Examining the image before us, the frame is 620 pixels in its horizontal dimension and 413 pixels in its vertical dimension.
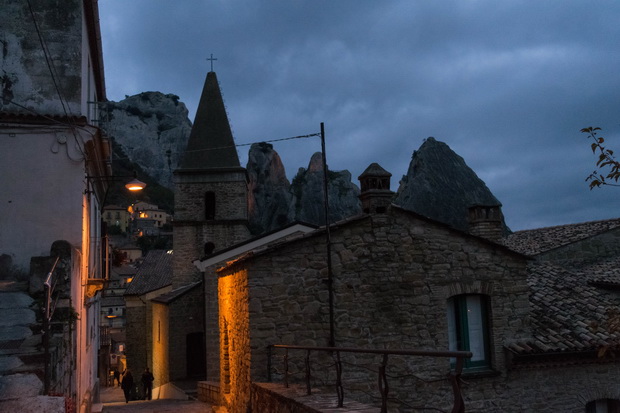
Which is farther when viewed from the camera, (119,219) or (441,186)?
(119,219)

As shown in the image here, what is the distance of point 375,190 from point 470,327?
3307 millimetres

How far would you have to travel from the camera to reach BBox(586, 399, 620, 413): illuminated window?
10.8 m

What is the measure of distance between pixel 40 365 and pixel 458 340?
7.52 meters

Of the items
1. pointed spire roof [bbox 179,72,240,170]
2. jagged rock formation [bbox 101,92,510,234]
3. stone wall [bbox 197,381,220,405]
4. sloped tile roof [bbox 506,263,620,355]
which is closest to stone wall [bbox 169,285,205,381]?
stone wall [bbox 197,381,220,405]

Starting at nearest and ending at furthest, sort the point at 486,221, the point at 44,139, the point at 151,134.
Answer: the point at 44,139, the point at 486,221, the point at 151,134

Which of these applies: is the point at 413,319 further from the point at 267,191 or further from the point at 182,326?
the point at 267,191

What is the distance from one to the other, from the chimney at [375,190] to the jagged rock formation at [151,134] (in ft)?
368

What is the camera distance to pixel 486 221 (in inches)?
585

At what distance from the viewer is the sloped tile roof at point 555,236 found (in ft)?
63.6

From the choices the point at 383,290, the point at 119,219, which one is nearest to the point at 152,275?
the point at 383,290

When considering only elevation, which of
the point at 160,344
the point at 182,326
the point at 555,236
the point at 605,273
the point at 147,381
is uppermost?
the point at 555,236

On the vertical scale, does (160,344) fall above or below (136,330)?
below

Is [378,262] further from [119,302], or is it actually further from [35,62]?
[119,302]

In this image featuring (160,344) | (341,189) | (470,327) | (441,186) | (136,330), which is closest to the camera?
(470,327)
